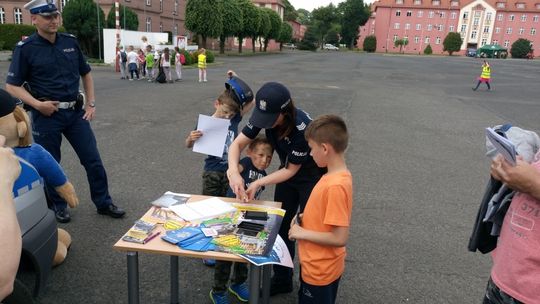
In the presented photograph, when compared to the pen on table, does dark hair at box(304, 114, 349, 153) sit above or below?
above

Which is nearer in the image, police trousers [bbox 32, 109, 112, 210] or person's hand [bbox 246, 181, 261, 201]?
person's hand [bbox 246, 181, 261, 201]

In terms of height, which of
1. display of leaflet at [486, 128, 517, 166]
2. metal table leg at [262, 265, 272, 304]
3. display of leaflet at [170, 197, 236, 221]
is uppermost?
display of leaflet at [486, 128, 517, 166]

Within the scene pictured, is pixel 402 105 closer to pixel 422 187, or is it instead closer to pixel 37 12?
pixel 422 187

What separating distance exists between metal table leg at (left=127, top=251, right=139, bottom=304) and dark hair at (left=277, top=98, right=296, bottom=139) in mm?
1215

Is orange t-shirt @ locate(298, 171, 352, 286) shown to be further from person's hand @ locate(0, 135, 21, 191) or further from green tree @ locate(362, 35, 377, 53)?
green tree @ locate(362, 35, 377, 53)

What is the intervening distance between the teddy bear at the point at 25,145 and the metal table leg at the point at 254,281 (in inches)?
72.7

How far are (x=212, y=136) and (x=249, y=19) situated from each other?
48.0 meters

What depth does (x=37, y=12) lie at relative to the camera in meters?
3.77

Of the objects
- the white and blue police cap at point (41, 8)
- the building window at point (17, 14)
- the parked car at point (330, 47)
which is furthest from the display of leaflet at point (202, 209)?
the parked car at point (330, 47)

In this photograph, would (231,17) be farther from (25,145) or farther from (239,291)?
(239,291)

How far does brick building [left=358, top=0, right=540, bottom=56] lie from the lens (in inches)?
3511

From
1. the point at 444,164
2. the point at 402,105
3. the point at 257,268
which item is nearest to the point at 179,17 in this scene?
the point at 402,105

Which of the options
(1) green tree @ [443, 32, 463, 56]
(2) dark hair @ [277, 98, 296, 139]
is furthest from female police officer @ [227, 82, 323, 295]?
(1) green tree @ [443, 32, 463, 56]

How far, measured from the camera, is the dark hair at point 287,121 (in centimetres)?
265
